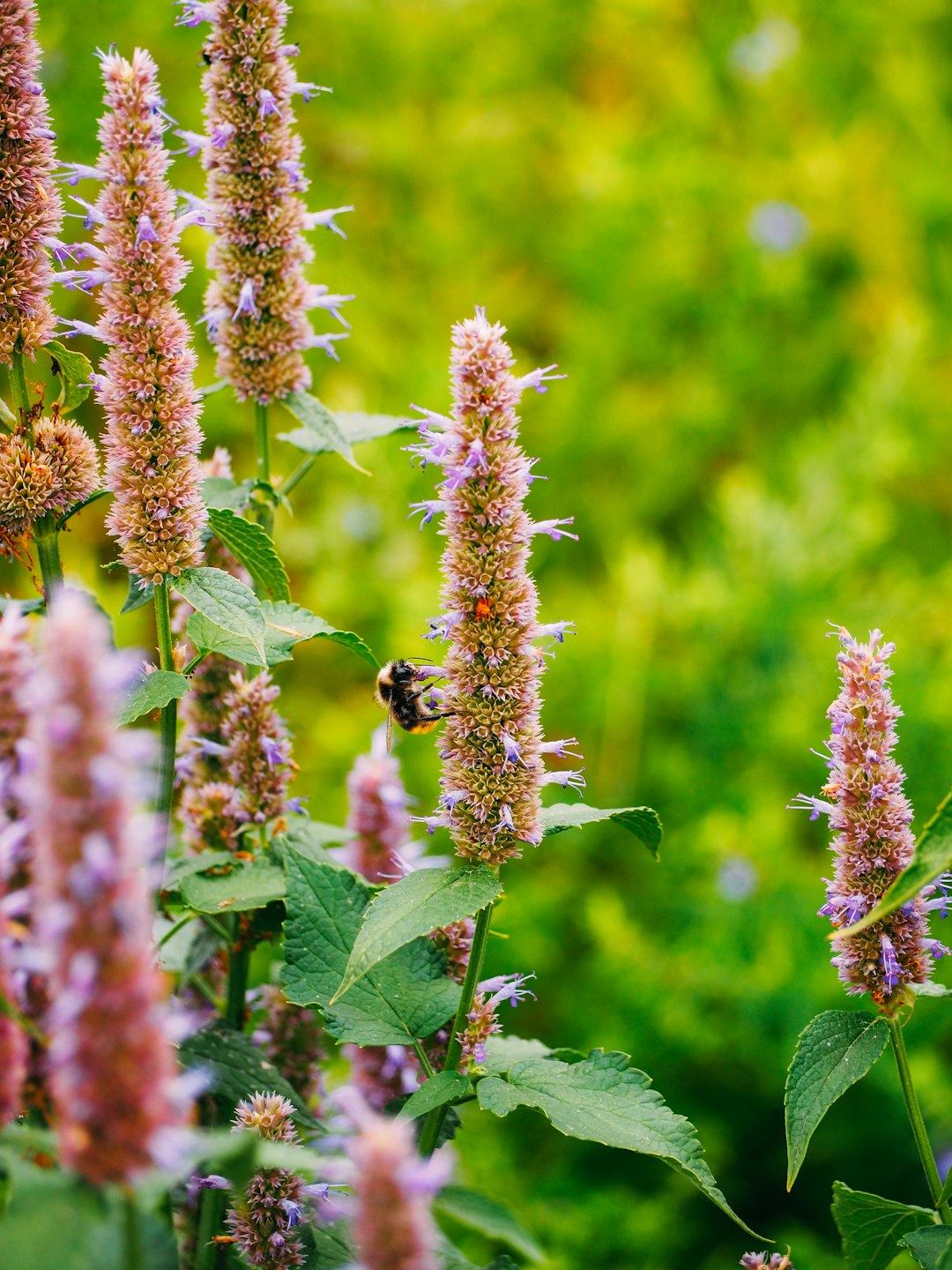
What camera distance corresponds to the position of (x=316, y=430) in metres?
1.67

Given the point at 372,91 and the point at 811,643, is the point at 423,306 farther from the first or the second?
the point at 811,643

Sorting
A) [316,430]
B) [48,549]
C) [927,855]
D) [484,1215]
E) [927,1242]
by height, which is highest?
[316,430]

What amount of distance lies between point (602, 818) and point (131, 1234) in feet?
2.16

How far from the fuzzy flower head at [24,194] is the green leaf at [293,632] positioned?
40 cm

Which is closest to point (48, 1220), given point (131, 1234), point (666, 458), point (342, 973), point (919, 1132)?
point (131, 1234)

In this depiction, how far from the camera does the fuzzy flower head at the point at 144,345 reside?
1.33 metres

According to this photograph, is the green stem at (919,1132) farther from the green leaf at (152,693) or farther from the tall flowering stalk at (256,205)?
the tall flowering stalk at (256,205)

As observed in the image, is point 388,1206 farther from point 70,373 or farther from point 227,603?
point 70,373

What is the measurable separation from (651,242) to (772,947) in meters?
3.23

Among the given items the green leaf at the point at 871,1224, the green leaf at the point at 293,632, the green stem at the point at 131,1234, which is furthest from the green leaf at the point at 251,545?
the green leaf at the point at 871,1224

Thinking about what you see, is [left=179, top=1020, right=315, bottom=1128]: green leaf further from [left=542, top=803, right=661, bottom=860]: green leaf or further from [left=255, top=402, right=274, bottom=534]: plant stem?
[left=255, top=402, right=274, bottom=534]: plant stem

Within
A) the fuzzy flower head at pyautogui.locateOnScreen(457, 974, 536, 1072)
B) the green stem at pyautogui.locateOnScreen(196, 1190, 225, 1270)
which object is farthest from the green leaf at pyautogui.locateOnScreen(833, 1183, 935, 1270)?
the green stem at pyautogui.locateOnScreen(196, 1190, 225, 1270)

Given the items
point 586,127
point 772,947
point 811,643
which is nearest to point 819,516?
Answer: point 811,643

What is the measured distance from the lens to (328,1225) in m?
1.35
